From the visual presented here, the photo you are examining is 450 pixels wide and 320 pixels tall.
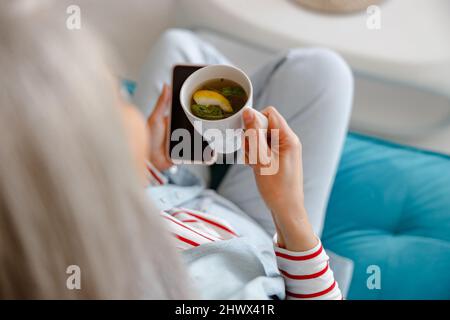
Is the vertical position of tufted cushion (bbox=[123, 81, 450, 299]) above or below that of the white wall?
below

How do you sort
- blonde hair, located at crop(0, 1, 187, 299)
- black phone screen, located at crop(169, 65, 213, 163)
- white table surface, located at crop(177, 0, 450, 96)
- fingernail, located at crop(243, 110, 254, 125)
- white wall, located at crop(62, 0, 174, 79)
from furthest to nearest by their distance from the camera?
1. white wall, located at crop(62, 0, 174, 79)
2. white table surface, located at crop(177, 0, 450, 96)
3. black phone screen, located at crop(169, 65, 213, 163)
4. fingernail, located at crop(243, 110, 254, 125)
5. blonde hair, located at crop(0, 1, 187, 299)

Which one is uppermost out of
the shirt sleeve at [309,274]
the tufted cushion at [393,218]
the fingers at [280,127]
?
the fingers at [280,127]

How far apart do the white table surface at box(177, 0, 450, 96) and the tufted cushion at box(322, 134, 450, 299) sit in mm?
187

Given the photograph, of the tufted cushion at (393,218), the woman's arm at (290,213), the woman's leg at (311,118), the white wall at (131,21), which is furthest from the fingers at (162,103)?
the white wall at (131,21)

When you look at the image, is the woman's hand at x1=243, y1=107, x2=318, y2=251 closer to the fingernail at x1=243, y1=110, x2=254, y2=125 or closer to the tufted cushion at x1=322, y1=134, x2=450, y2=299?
the fingernail at x1=243, y1=110, x2=254, y2=125

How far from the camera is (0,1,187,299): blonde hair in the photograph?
14.2 inches

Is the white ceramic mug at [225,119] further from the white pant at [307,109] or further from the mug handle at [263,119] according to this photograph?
the white pant at [307,109]

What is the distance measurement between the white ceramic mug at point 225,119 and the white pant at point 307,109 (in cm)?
24

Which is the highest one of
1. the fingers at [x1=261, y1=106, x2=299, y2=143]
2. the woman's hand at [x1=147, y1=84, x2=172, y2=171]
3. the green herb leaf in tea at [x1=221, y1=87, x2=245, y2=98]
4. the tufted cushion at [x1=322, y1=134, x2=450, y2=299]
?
the green herb leaf in tea at [x1=221, y1=87, x2=245, y2=98]

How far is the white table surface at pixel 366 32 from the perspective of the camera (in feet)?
3.61

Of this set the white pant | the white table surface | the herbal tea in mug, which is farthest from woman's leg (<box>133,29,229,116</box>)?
the herbal tea in mug

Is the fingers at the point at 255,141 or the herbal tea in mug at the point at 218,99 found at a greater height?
the herbal tea in mug at the point at 218,99

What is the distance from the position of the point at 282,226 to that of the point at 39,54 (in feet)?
1.24

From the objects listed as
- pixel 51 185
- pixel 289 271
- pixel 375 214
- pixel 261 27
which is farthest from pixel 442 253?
pixel 51 185
